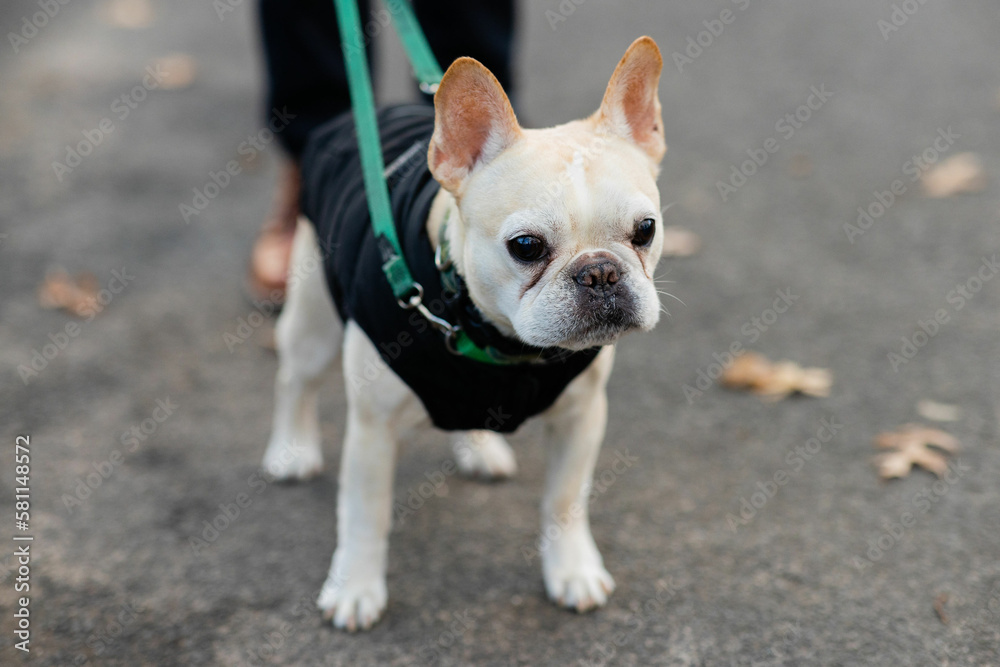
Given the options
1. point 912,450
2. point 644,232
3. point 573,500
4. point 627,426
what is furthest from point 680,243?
point 644,232

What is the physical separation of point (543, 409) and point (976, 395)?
201 cm

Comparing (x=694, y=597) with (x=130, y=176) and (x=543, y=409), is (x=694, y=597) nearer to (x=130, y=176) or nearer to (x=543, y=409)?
(x=543, y=409)

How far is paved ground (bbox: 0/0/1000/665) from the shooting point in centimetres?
241

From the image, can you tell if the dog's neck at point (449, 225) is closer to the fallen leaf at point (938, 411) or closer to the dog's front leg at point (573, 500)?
the dog's front leg at point (573, 500)

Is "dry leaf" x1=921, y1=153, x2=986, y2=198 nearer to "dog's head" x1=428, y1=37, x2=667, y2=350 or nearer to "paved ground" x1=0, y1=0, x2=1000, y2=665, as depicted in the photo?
"paved ground" x1=0, y1=0, x2=1000, y2=665

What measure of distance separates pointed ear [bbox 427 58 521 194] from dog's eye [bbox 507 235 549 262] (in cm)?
22

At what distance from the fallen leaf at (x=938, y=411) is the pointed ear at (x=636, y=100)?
182 cm

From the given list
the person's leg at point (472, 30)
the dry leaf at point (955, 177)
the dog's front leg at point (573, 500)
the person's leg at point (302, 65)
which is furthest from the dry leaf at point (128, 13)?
the dog's front leg at point (573, 500)

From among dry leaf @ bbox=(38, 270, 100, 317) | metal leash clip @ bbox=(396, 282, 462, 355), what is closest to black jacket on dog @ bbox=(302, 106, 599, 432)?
metal leash clip @ bbox=(396, 282, 462, 355)

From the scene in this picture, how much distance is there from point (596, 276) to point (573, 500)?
93cm

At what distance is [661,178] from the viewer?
16.4ft

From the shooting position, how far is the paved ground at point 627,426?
2406 mm

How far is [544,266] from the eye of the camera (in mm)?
1925

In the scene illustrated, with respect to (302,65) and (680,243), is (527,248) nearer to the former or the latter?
(302,65)
